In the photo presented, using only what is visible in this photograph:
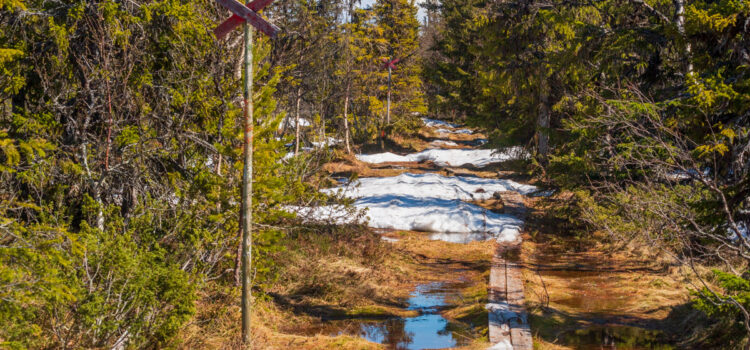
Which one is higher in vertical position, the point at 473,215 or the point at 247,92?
the point at 247,92

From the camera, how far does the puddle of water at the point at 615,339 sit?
26.7ft

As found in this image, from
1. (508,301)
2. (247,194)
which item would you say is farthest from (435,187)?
(247,194)

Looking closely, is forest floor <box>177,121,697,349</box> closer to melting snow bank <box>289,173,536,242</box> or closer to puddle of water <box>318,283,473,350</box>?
puddle of water <box>318,283,473,350</box>

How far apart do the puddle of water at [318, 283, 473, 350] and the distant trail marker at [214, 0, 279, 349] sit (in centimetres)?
240

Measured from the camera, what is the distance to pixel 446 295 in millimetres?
11352

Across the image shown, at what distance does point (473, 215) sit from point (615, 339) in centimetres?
1002

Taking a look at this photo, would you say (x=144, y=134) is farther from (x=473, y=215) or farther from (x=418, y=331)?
(x=473, y=215)

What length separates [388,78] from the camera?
148ft

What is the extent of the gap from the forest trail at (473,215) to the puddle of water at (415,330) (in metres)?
0.60

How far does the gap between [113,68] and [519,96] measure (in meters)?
16.8

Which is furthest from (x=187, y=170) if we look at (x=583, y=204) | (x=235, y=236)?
(x=583, y=204)

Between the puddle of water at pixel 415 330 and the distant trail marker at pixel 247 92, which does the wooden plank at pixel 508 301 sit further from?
the distant trail marker at pixel 247 92

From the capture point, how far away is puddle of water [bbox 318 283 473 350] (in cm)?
846

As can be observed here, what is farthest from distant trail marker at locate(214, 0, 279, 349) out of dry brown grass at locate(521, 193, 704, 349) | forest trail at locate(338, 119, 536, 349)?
dry brown grass at locate(521, 193, 704, 349)
